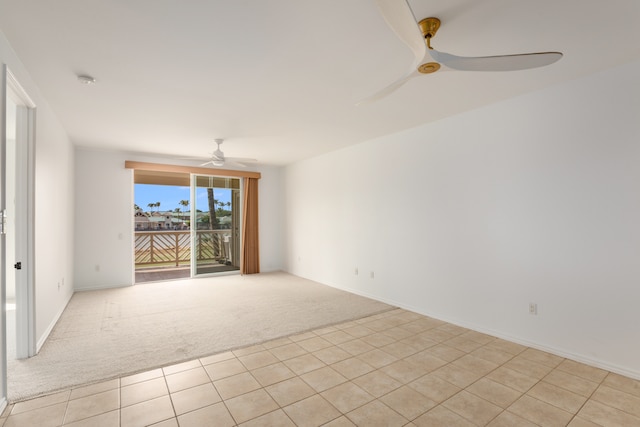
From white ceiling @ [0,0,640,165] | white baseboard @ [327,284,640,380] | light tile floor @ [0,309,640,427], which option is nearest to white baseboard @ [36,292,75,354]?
light tile floor @ [0,309,640,427]

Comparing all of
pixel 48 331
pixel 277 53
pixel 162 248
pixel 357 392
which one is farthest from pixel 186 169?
pixel 357 392

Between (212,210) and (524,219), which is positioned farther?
(212,210)

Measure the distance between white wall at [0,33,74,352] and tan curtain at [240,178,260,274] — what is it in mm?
2996

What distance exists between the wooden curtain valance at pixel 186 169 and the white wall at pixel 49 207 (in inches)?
45.8

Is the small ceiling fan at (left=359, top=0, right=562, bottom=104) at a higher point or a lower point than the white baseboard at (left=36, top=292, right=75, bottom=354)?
higher

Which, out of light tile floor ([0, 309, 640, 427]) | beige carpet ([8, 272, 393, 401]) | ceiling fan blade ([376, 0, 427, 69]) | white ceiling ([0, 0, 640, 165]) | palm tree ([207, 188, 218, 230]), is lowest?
light tile floor ([0, 309, 640, 427])

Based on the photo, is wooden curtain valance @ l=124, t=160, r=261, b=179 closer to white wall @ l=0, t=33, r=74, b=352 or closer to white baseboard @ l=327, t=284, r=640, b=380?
white wall @ l=0, t=33, r=74, b=352

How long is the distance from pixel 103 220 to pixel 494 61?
6.04 metres

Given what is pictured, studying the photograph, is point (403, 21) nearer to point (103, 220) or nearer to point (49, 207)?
point (49, 207)

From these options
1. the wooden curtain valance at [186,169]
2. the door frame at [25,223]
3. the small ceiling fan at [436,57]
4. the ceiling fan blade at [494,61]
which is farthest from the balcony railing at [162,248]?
the ceiling fan blade at [494,61]

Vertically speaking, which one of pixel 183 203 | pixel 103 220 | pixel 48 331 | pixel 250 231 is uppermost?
pixel 183 203

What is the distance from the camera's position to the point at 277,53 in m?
2.23

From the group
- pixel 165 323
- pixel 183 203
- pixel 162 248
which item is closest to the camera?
pixel 165 323

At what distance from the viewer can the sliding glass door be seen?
6.35 m
